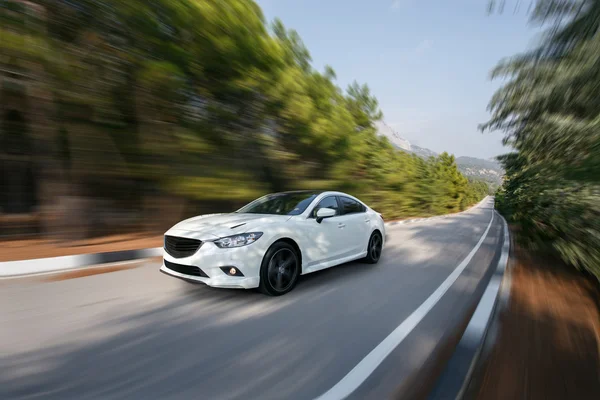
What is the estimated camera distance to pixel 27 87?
5.33 meters

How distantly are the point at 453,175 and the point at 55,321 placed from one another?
2056 inches

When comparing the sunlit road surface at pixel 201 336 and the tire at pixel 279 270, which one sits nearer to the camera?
the sunlit road surface at pixel 201 336

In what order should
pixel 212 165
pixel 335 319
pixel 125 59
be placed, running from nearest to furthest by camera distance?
pixel 335 319, pixel 125 59, pixel 212 165

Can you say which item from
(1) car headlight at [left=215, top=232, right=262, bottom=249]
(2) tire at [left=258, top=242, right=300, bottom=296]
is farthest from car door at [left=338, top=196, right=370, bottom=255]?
(1) car headlight at [left=215, top=232, right=262, bottom=249]

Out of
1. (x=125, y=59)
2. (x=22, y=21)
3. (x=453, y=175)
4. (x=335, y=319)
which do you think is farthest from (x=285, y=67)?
(x=453, y=175)

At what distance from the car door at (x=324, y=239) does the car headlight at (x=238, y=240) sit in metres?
0.88

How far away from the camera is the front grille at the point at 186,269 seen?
3654mm

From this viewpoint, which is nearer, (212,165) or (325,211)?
(325,211)

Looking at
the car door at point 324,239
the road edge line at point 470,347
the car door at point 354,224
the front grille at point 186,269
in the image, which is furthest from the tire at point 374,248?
the front grille at point 186,269

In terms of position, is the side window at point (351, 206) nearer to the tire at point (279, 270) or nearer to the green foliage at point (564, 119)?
the tire at point (279, 270)

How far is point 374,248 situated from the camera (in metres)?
6.13

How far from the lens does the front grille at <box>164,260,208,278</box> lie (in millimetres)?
3654

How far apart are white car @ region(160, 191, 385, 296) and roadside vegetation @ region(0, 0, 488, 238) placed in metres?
3.26

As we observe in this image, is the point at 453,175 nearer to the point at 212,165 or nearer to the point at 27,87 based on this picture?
the point at 212,165
